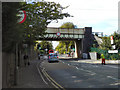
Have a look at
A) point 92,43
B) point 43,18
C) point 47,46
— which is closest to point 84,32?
point 92,43

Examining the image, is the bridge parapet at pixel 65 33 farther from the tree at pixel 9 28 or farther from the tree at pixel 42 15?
the tree at pixel 9 28

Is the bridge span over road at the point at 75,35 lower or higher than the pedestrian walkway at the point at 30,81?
higher

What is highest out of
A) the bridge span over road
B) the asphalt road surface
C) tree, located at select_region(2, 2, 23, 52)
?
the bridge span over road

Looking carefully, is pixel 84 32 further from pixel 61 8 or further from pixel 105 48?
pixel 61 8

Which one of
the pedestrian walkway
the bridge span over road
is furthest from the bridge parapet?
the pedestrian walkway

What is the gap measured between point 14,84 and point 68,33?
42.6 meters

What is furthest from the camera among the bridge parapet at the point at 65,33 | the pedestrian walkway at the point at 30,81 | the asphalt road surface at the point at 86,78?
the bridge parapet at the point at 65,33

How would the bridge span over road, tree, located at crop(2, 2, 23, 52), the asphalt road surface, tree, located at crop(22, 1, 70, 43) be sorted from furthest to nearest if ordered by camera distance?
the bridge span over road, tree, located at crop(22, 1, 70, 43), the asphalt road surface, tree, located at crop(2, 2, 23, 52)

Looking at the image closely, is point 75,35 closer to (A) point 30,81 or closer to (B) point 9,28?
(A) point 30,81

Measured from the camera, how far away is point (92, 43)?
185 ft

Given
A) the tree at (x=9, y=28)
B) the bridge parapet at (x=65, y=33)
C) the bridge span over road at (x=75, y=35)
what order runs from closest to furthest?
the tree at (x=9, y=28) → the bridge parapet at (x=65, y=33) → the bridge span over road at (x=75, y=35)

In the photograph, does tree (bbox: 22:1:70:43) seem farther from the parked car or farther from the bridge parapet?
the bridge parapet

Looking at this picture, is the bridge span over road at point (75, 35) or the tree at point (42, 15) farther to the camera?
the bridge span over road at point (75, 35)

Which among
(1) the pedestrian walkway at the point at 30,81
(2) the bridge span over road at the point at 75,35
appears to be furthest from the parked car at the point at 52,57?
(1) the pedestrian walkway at the point at 30,81
